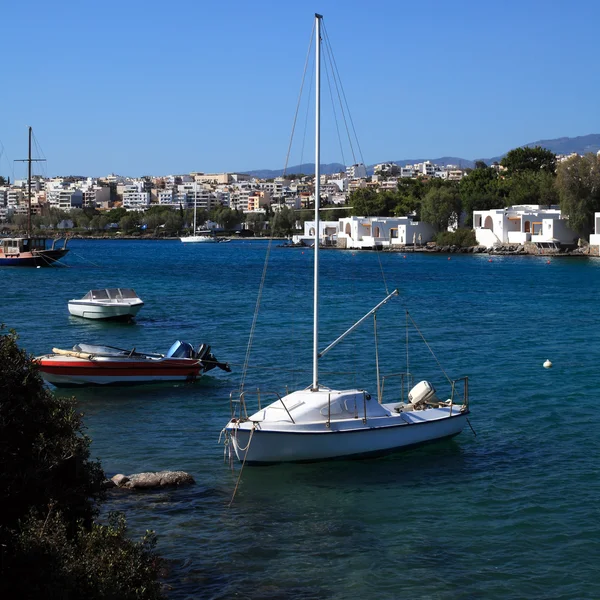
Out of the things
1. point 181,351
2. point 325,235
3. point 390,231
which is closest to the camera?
point 181,351

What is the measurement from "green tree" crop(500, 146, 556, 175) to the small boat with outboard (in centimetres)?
11919

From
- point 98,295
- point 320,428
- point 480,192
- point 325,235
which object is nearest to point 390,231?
point 480,192

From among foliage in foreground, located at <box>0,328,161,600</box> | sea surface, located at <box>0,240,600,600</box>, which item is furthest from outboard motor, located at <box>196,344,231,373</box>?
foliage in foreground, located at <box>0,328,161,600</box>

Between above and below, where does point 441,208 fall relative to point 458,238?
above

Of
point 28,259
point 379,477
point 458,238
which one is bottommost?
point 379,477

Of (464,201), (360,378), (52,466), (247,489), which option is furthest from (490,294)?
(464,201)

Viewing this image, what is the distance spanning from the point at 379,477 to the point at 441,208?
107 metres

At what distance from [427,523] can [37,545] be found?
23.2ft

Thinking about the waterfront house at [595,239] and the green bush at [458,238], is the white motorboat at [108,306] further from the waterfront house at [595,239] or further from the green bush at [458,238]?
the green bush at [458,238]

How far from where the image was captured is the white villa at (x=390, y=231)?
123 metres

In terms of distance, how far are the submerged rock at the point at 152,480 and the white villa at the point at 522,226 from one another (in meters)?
90.6

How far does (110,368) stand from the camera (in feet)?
75.1

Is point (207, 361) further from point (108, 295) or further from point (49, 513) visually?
point (108, 295)

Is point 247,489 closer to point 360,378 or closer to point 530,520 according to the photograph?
point 530,520
